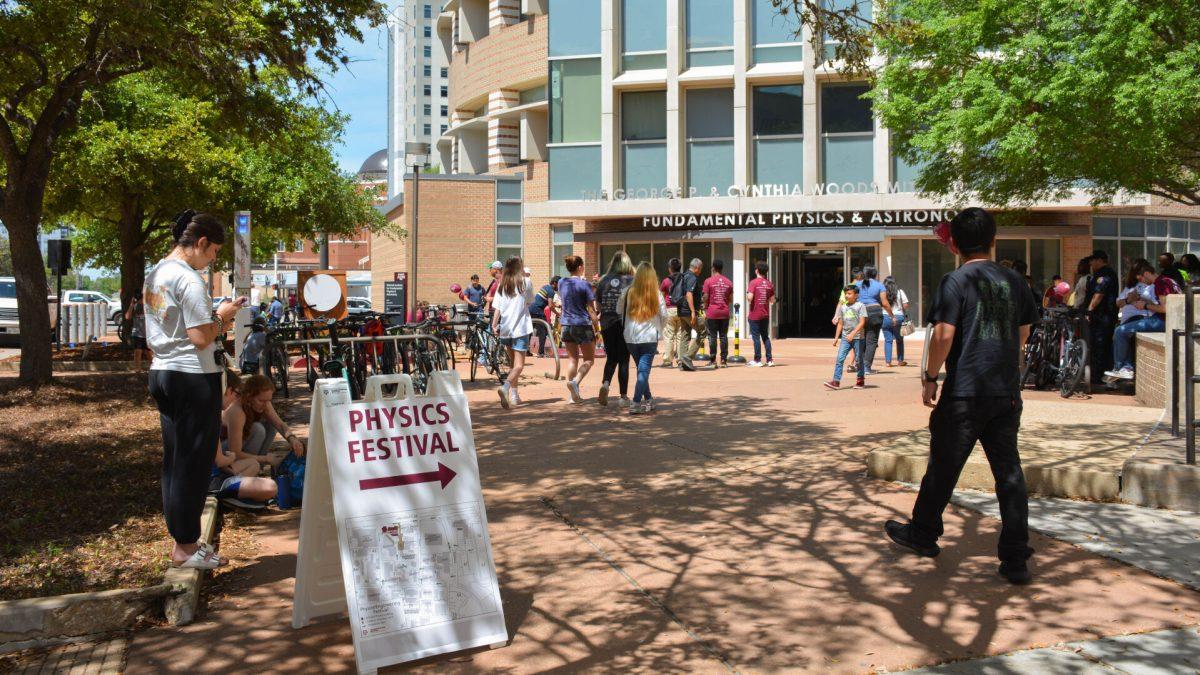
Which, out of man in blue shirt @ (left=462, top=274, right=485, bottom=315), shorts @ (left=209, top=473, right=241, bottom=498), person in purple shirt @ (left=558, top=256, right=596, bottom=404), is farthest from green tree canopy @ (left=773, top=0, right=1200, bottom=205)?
man in blue shirt @ (left=462, top=274, right=485, bottom=315)

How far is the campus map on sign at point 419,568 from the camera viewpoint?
13.9 feet

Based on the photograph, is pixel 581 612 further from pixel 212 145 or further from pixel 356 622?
pixel 212 145

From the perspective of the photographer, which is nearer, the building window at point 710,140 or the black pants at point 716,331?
the black pants at point 716,331

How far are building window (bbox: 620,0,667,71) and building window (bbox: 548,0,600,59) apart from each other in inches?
34.8

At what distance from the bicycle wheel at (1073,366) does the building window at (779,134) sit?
704 inches

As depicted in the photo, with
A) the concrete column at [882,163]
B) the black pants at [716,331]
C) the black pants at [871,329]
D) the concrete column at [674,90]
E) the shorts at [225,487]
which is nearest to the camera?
the shorts at [225,487]

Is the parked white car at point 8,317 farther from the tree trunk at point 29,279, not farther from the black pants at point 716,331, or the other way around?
the black pants at point 716,331

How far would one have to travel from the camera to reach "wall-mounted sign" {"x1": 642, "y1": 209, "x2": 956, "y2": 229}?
29.2 meters

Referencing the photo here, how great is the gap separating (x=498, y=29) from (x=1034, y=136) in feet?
88.7

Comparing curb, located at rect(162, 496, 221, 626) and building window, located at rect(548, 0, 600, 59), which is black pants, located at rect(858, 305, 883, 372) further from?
building window, located at rect(548, 0, 600, 59)

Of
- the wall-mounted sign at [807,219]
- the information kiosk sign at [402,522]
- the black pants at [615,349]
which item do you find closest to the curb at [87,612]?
the information kiosk sign at [402,522]

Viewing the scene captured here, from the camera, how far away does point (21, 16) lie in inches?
458

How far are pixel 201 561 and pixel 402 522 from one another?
1.41 metres

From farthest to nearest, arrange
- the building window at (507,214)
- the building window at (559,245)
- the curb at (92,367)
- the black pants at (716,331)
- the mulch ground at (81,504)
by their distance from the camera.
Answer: the building window at (507,214) → the building window at (559,245) → the curb at (92,367) → the black pants at (716,331) → the mulch ground at (81,504)
